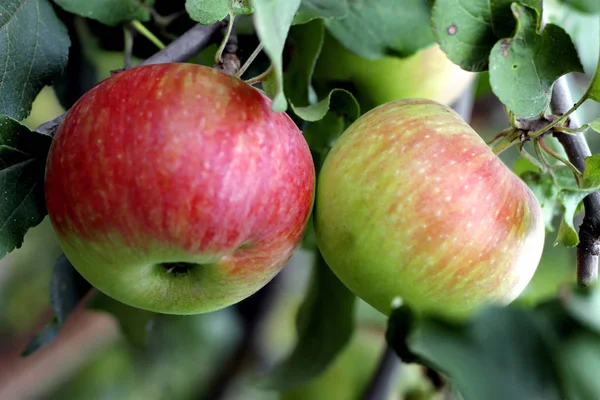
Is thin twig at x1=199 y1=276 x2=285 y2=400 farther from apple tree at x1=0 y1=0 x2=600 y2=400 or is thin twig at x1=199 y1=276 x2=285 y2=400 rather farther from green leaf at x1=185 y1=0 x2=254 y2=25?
green leaf at x1=185 y1=0 x2=254 y2=25

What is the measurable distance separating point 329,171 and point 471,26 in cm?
19

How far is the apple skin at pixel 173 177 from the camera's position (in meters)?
0.44

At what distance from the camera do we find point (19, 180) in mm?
520

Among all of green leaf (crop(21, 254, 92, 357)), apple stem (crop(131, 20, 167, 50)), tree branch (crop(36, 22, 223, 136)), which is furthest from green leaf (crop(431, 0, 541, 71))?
green leaf (crop(21, 254, 92, 357))

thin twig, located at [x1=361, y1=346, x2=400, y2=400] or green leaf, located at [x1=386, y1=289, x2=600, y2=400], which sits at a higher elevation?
green leaf, located at [x1=386, y1=289, x2=600, y2=400]

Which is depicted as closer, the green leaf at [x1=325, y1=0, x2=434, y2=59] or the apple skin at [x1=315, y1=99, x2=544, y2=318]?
the apple skin at [x1=315, y1=99, x2=544, y2=318]

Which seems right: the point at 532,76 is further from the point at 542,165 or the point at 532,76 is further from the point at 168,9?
the point at 168,9

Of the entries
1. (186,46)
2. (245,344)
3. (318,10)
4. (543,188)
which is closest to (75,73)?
(186,46)

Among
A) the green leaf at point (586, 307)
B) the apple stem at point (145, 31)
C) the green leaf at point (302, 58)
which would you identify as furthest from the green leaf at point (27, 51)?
the green leaf at point (586, 307)

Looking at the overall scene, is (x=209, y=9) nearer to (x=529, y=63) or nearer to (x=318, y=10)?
(x=318, y=10)

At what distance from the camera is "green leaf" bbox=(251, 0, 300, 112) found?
374 millimetres

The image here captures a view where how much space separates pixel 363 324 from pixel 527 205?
2.28ft

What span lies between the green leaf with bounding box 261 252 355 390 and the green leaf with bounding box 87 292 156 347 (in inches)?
7.6

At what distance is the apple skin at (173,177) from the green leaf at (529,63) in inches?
7.9
